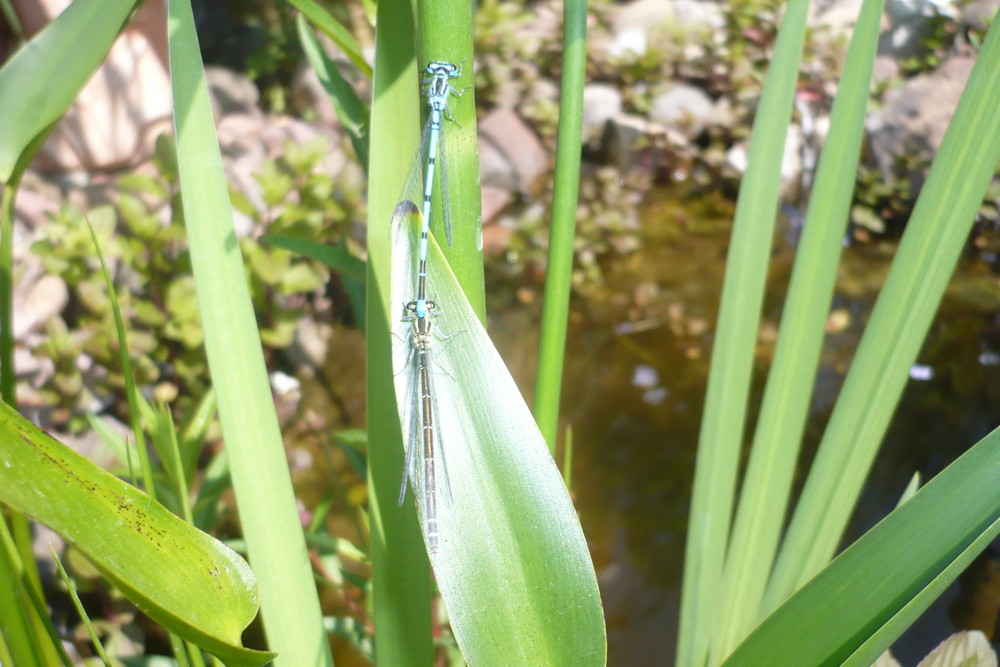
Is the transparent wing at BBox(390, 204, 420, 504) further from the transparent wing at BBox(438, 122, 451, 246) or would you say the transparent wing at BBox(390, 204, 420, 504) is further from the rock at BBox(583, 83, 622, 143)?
the rock at BBox(583, 83, 622, 143)

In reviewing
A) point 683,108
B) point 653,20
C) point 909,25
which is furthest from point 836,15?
point 683,108

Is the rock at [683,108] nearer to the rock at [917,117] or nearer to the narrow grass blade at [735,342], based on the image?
the rock at [917,117]

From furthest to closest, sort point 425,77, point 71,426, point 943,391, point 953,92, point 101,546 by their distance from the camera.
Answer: point 953,92
point 943,391
point 71,426
point 425,77
point 101,546

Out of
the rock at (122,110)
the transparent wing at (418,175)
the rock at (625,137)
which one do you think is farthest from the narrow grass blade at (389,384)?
the rock at (625,137)

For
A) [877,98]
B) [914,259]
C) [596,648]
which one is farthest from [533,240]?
[596,648]

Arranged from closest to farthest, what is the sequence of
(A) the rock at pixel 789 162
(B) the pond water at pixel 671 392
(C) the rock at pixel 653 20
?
(B) the pond water at pixel 671 392 → (A) the rock at pixel 789 162 → (C) the rock at pixel 653 20

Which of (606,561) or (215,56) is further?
(215,56)

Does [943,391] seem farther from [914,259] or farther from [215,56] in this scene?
[215,56]

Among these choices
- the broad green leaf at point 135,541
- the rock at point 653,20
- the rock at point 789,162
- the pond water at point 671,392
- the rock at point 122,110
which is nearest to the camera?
the broad green leaf at point 135,541
